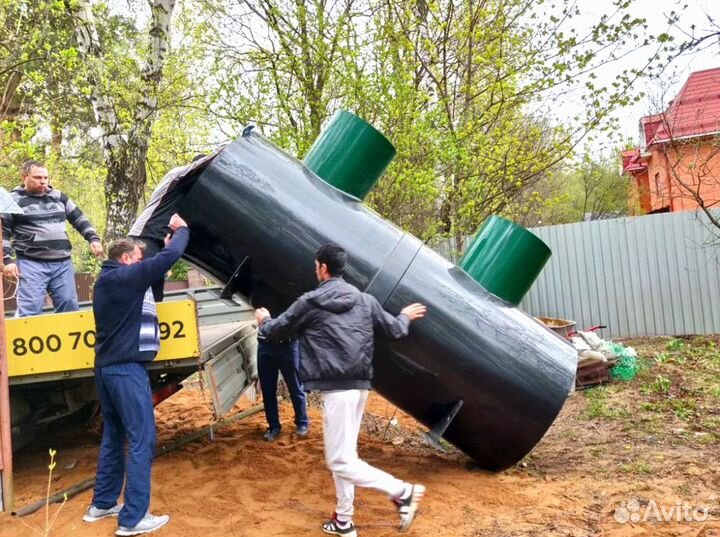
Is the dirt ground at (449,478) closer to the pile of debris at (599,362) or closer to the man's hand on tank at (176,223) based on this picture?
the pile of debris at (599,362)

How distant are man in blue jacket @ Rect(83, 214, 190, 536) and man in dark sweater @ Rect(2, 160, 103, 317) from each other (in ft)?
5.33

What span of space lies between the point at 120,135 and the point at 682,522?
6930 mm

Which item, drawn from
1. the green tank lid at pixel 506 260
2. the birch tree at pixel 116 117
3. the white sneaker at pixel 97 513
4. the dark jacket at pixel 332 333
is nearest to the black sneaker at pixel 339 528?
the dark jacket at pixel 332 333

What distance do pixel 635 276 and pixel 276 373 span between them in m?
7.94

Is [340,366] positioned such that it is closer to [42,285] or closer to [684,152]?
[42,285]

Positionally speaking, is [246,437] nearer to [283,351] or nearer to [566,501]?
[283,351]

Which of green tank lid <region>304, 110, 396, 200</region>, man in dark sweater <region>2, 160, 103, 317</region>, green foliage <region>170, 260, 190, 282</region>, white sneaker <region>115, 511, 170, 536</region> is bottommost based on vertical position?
green foliage <region>170, 260, 190, 282</region>

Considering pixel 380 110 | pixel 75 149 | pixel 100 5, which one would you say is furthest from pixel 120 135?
pixel 75 149

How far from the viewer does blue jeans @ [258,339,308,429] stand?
5.95 metres

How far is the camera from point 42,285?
17.4 ft

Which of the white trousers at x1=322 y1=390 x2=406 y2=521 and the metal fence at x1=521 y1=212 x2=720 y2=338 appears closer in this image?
the white trousers at x1=322 y1=390 x2=406 y2=521

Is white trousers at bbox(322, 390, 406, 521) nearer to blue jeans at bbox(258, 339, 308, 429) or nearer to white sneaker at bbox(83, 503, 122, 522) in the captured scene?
white sneaker at bbox(83, 503, 122, 522)

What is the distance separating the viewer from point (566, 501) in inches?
167

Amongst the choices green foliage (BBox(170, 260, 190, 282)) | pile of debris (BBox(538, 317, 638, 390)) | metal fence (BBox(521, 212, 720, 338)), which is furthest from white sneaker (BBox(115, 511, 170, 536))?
green foliage (BBox(170, 260, 190, 282))
